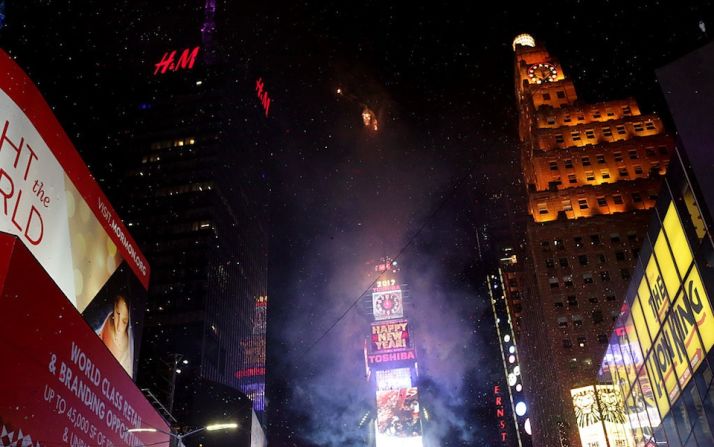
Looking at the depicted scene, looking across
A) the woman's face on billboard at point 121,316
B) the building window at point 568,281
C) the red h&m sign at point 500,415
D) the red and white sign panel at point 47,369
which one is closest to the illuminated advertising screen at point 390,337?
the red h&m sign at point 500,415

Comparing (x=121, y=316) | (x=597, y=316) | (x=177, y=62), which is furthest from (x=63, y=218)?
(x=177, y=62)

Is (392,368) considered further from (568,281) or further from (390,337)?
(568,281)

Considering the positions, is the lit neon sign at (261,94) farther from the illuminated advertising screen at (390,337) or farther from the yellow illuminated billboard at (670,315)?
the yellow illuminated billboard at (670,315)

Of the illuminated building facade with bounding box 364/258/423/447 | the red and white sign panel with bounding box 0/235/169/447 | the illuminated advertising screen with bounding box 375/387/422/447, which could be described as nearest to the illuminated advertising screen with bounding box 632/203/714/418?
the red and white sign panel with bounding box 0/235/169/447

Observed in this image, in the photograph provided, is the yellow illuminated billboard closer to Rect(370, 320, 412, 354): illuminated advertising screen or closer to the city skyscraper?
the city skyscraper

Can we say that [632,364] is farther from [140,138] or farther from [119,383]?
[140,138]

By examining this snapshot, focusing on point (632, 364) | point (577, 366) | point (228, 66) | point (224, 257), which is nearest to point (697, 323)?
point (632, 364)
